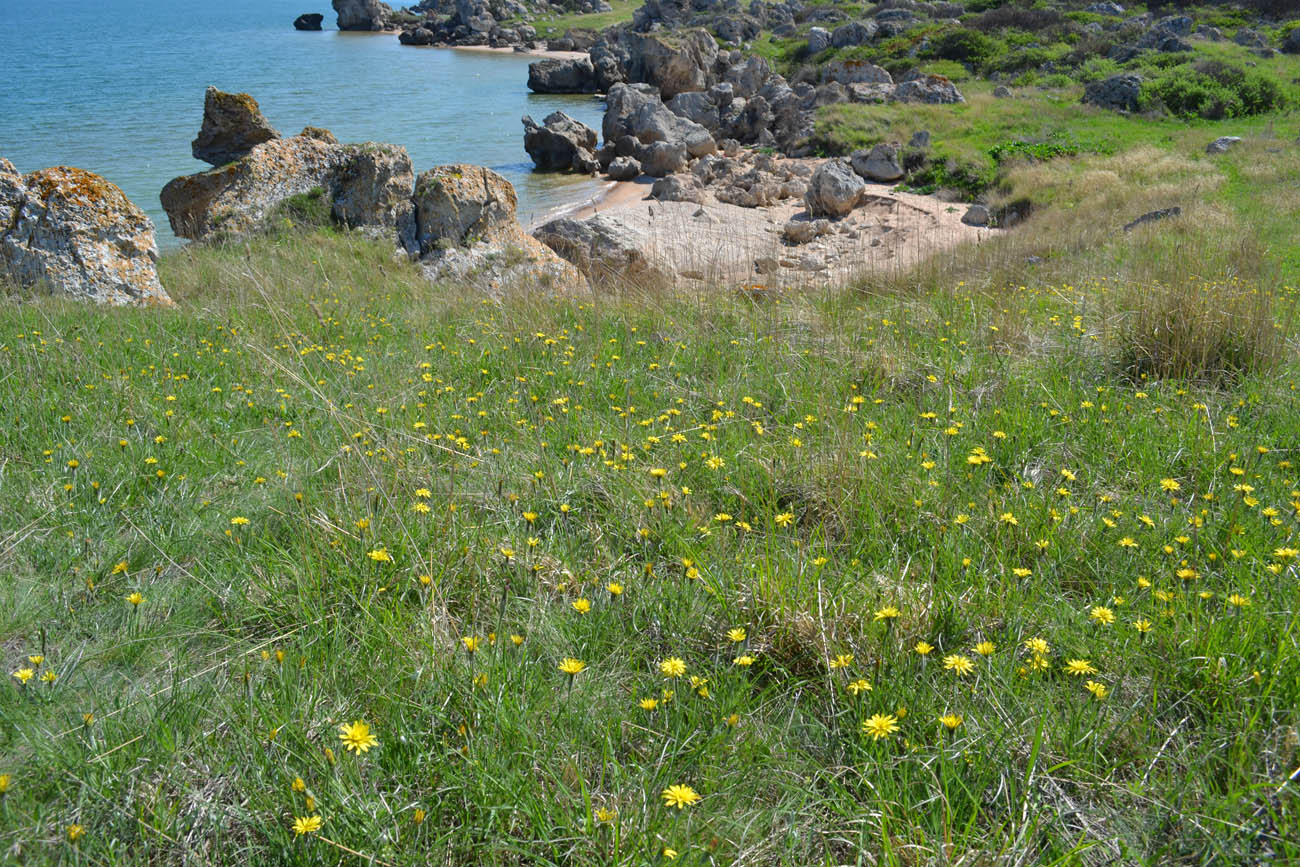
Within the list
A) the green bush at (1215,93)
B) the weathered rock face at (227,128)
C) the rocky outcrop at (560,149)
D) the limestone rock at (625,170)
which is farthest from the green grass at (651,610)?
the green bush at (1215,93)

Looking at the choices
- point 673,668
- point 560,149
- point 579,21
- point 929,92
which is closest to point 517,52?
point 579,21

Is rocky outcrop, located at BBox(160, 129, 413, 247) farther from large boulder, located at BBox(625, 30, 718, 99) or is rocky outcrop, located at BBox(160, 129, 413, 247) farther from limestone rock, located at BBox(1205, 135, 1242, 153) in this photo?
large boulder, located at BBox(625, 30, 718, 99)

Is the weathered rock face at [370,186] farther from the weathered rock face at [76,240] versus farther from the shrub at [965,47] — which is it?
the shrub at [965,47]

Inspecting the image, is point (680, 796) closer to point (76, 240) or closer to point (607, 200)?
point (76, 240)

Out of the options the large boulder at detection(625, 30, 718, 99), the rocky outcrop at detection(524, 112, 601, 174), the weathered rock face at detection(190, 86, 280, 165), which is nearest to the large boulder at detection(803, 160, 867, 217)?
the rocky outcrop at detection(524, 112, 601, 174)

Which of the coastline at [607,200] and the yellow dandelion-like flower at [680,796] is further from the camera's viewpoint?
the coastline at [607,200]

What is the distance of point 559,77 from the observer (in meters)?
48.3

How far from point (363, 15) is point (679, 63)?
2413 inches

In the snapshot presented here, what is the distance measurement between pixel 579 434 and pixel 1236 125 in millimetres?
25351

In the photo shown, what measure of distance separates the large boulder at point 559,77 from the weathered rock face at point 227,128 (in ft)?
112

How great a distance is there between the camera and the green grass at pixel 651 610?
7.05 feet

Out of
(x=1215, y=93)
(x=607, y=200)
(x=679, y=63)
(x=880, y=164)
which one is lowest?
(x=607, y=200)

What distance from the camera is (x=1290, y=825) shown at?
2.00 metres

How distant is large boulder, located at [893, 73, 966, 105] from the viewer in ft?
98.5
